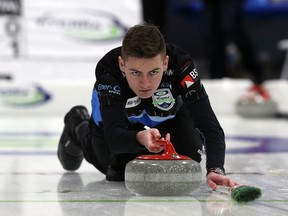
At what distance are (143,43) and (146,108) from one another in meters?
0.39

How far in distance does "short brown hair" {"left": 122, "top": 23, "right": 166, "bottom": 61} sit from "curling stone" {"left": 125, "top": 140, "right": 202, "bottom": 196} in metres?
0.29

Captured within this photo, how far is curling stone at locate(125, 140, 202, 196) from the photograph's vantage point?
7.18 ft

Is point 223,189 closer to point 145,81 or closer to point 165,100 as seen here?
point 165,100

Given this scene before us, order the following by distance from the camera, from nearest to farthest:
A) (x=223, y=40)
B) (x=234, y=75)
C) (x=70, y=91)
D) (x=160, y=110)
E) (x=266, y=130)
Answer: (x=160, y=110), (x=266, y=130), (x=70, y=91), (x=223, y=40), (x=234, y=75)

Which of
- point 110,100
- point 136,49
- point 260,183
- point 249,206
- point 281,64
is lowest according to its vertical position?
point 281,64

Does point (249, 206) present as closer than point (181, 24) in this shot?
Yes

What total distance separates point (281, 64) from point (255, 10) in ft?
2.55

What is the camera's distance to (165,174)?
7.17ft

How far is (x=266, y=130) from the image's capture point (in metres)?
5.43

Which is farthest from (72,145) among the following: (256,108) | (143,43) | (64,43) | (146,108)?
(64,43)

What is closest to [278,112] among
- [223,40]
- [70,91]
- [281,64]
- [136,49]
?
[223,40]

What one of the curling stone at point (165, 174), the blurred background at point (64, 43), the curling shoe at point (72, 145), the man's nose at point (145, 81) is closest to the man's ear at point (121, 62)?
the man's nose at point (145, 81)

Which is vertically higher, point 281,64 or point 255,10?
point 255,10

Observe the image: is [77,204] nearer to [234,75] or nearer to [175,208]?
[175,208]
